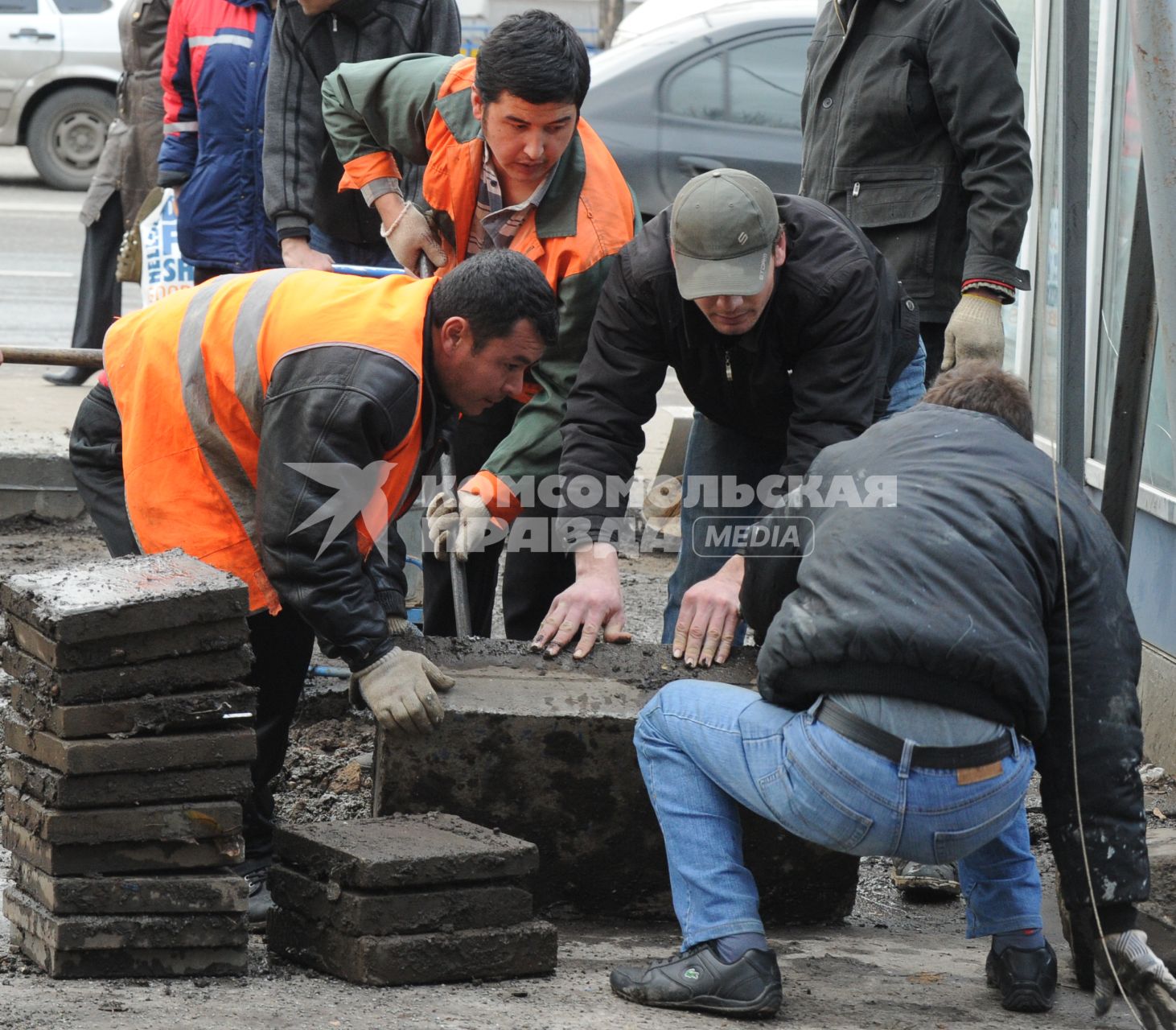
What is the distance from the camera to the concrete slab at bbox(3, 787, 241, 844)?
10.3 ft

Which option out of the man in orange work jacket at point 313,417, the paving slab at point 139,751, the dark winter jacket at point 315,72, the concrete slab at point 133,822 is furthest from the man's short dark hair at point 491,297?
the dark winter jacket at point 315,72

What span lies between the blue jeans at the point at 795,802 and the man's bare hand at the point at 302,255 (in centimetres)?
256

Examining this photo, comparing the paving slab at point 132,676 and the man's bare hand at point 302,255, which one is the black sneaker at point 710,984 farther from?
the man's bare hand at point 302,255

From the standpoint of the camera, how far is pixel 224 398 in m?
3.58

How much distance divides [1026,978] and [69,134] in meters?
14.7

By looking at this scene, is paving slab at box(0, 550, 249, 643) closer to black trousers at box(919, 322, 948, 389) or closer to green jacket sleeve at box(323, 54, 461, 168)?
green jacket sleeve at box(323, 54, 461, 168)

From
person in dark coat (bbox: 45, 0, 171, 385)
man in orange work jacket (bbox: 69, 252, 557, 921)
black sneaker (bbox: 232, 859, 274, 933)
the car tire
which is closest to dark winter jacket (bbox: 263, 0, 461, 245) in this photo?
man in orange work jacket (bbox: 69, 252, 557, 921)

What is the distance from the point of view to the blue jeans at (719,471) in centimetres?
431

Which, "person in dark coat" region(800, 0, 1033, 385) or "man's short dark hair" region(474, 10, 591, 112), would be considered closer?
"man's short dark hair" region(474, 10, 591, 112)

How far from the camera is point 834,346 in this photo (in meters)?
3.79

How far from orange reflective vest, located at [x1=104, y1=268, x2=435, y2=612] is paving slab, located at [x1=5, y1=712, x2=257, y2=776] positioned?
1.74ft

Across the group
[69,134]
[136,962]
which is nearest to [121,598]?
[136,962]

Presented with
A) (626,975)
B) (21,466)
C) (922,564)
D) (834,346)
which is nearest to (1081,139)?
(834,346)

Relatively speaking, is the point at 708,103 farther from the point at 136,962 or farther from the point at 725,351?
the point at 136,962
